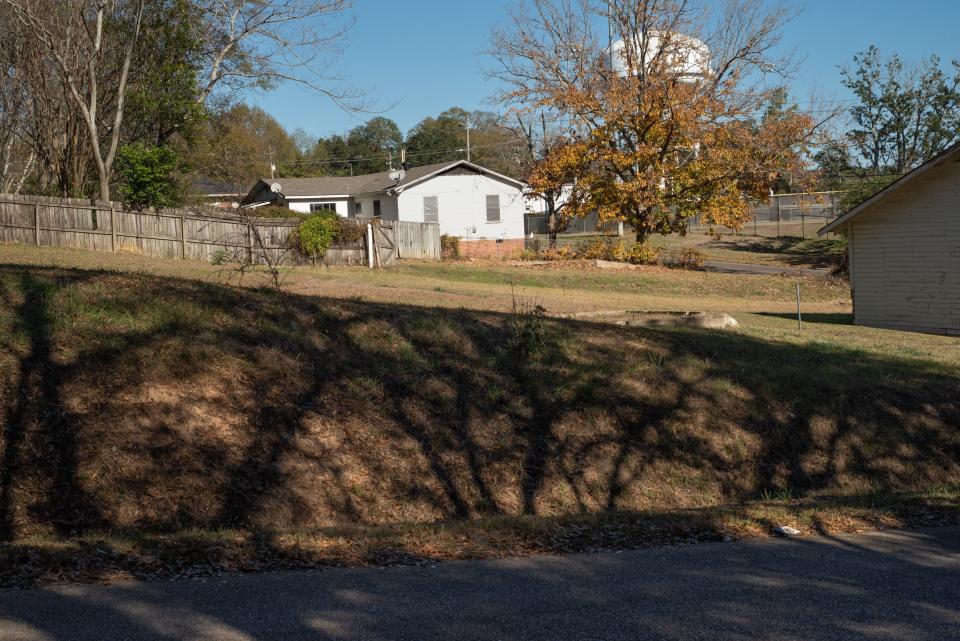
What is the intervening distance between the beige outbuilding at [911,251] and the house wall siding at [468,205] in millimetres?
26411

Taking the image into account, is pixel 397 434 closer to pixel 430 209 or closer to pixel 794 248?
pixel 430 209

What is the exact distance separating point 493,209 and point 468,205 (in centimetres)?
139

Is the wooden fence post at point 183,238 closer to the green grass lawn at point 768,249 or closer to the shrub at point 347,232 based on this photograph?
the shrub at point 347,232

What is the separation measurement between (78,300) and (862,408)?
9.32 metres

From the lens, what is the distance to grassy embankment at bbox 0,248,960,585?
709cm

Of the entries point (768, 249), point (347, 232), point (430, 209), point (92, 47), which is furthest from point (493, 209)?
point (92, 47)

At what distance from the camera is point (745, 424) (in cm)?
1127

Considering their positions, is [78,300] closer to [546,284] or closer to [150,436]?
[150,436]

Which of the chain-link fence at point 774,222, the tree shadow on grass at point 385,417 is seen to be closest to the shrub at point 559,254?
the chain-link fence at point 774,222

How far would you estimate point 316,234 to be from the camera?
107ft

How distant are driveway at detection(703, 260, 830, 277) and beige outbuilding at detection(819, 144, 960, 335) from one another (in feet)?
55.2

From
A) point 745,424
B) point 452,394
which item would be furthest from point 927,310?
point 452,394

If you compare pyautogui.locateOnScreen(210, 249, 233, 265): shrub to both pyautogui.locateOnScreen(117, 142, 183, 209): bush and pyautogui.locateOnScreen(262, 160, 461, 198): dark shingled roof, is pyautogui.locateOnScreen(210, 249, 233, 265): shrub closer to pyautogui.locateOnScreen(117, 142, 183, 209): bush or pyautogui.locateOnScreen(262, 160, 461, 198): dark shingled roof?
pyautogui.locateOnScreen(117, 142, 183, 209): bush

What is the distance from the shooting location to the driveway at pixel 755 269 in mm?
45197
